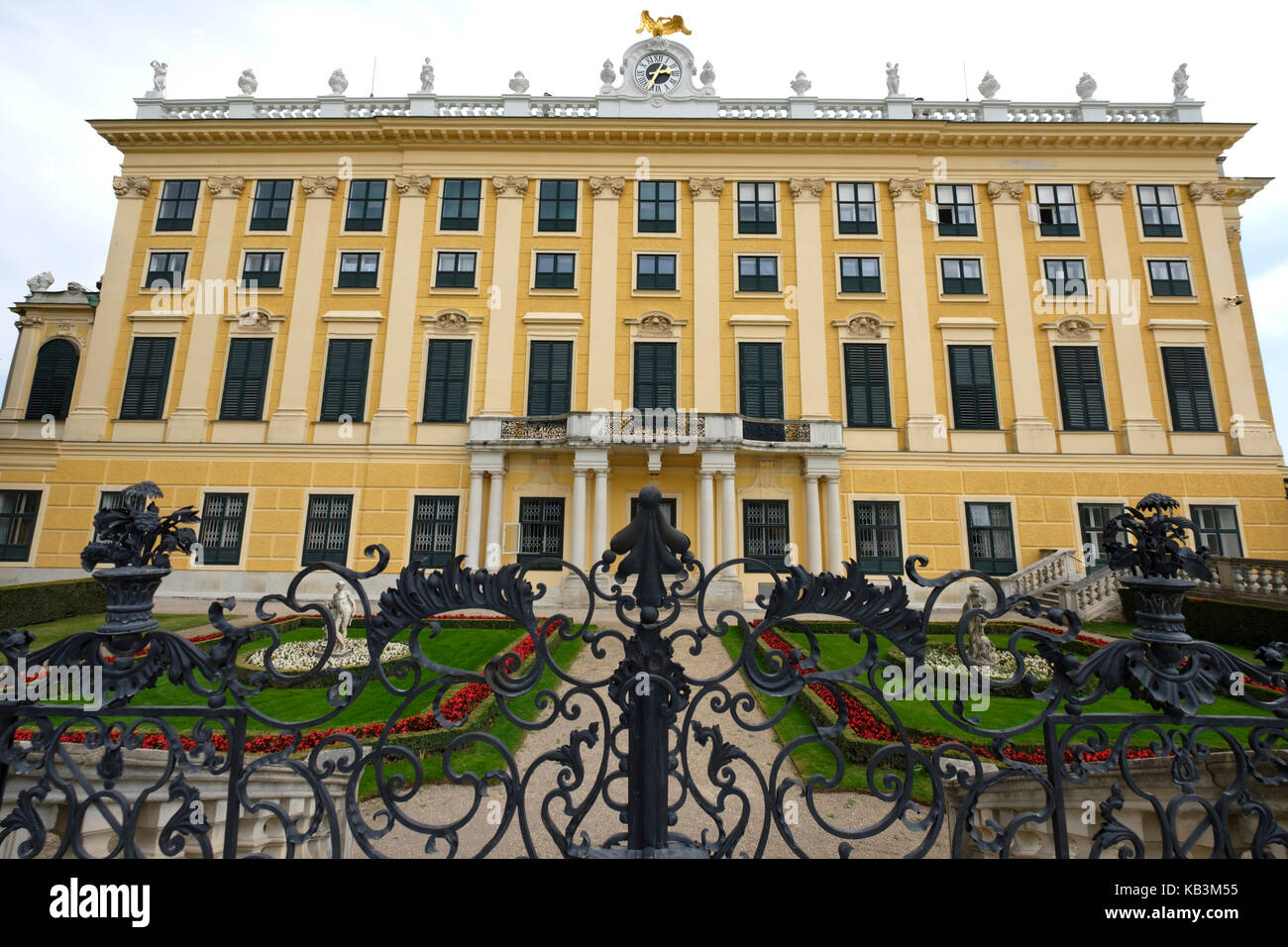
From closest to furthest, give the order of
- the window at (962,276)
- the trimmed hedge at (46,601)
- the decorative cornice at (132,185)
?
the trimmed hedge at (46,601), the window at (962,276), the decorative cornice at (132,185)

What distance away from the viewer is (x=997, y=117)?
22609mm

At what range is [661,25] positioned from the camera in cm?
2281

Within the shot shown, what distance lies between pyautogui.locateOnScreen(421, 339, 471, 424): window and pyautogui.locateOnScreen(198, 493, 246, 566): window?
→ 25.1 ft

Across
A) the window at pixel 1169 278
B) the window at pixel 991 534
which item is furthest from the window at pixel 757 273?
the window at pixel 1169 278

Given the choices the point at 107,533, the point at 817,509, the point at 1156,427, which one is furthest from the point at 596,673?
the point at 1156,427

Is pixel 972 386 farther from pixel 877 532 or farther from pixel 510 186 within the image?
pixel 510 186

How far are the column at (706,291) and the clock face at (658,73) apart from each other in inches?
173

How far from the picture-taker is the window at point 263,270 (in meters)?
22.2

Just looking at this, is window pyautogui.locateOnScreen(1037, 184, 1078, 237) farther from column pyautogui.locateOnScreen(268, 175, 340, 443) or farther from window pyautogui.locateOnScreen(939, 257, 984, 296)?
column pyautogui.locateOnScreen(268, 175, 340, 443)

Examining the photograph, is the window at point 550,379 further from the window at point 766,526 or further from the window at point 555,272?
the window at point 766,526

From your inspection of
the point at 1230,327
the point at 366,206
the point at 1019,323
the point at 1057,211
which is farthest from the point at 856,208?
the point at 366,206

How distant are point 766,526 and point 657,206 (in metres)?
14.0
